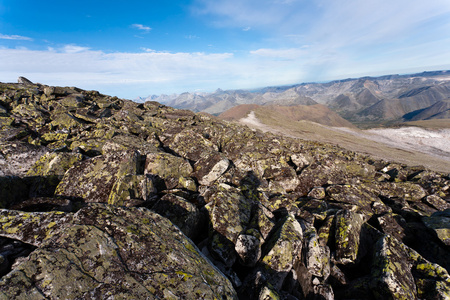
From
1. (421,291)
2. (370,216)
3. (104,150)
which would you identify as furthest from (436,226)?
(104,150)

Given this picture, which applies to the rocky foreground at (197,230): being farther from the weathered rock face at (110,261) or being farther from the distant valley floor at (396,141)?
the distant valley floor at (396,141)

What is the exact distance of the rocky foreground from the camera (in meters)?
5.06

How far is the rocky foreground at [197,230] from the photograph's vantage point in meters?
5.06

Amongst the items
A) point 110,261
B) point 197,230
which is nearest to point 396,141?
point 197,230

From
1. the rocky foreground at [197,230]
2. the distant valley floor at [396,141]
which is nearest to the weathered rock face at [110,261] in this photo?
the rocky foreground at [197,230]

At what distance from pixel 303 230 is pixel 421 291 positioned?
4.63m

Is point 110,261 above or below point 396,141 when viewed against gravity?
above

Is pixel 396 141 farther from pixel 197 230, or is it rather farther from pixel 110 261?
pixel 110 261

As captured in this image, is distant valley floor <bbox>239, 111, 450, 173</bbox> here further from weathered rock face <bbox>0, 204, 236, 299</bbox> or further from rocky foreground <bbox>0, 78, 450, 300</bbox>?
weathered rock face <bbox>0, 204, 236, 299</bbox>

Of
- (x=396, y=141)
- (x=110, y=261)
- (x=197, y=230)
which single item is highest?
(x=110, y=261)

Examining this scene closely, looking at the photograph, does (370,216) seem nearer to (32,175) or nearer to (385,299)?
(385,299)

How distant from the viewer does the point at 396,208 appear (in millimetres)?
14891

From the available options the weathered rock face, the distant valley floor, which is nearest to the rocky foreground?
A: the weathered rock face

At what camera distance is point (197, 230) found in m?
9.27
